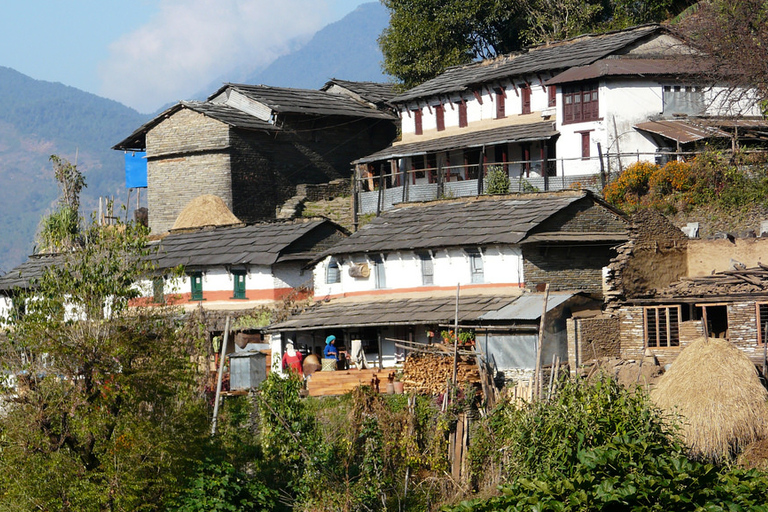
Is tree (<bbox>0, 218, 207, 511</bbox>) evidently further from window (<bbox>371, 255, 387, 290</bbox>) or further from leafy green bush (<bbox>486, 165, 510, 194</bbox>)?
leafy green bush (<bbox>486, 165, 510, 194</bbox>)

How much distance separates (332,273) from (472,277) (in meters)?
6.03

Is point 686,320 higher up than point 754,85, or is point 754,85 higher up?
point 754,85

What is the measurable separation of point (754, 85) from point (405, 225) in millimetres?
13174

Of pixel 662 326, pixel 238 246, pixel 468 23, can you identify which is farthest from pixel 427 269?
pixel 468 23

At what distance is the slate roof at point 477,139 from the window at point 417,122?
1.43m

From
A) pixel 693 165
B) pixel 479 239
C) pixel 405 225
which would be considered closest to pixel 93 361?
pixel 479 239

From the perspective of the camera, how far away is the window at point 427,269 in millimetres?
36281

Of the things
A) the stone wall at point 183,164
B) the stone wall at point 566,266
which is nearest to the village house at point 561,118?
the stone wall at point 183,164

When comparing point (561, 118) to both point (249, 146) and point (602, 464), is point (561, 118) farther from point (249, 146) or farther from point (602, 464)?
point (602, 464)

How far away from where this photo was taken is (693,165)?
40875mm

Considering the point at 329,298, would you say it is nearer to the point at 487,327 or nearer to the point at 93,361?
the point at 487,327

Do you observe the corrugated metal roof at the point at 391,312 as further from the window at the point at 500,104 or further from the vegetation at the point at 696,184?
the window at the point at 500,104

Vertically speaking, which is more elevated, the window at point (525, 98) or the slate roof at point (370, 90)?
the slate roof at point (370, 90)

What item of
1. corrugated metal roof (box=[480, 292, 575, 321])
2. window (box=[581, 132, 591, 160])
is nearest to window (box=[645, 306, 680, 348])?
corrugated metal roof (box=[480, 292, 575, 321])
